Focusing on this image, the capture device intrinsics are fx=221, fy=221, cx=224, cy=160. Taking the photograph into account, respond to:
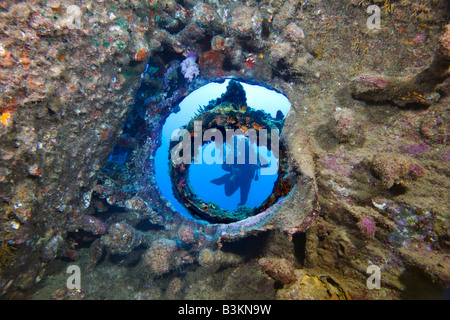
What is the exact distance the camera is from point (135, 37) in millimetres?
3893

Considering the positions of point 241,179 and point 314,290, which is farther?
point 241,179

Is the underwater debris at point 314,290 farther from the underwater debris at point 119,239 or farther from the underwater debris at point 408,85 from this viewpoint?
the underwater debris at point 119,239

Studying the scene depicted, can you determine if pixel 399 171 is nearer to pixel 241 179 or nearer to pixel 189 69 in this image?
pixel 189 69

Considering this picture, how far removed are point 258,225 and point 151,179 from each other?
387 cm

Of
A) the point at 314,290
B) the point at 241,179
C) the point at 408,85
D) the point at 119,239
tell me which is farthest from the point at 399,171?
the point at 241,179

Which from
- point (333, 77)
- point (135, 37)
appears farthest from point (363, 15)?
point (135, 37)

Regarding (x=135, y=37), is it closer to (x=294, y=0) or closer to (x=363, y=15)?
(x=294, y=0)

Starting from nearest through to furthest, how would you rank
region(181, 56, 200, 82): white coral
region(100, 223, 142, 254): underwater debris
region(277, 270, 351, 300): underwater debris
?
region(277, 270, 351, 300): underwater debris
region(100, 223, 142, 254): underwater debris
region(181, 56, 200, 82): white coral

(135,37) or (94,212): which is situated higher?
(135,37)

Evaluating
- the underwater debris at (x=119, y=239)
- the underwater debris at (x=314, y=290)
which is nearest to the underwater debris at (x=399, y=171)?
the underwater debris at (x=314, y=290)

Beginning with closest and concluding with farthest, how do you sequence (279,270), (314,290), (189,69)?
1. (314,290)
2. (279,270)
3. (189,69)

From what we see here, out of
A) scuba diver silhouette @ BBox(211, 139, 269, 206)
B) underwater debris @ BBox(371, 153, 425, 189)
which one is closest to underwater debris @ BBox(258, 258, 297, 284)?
underwater debris @ BBox(371, 153, 425, 189)

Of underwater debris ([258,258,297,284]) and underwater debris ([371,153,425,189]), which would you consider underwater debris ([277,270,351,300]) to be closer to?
underwater debris ([258,258,297,284])

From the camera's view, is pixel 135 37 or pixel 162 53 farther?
pixel 162 53
